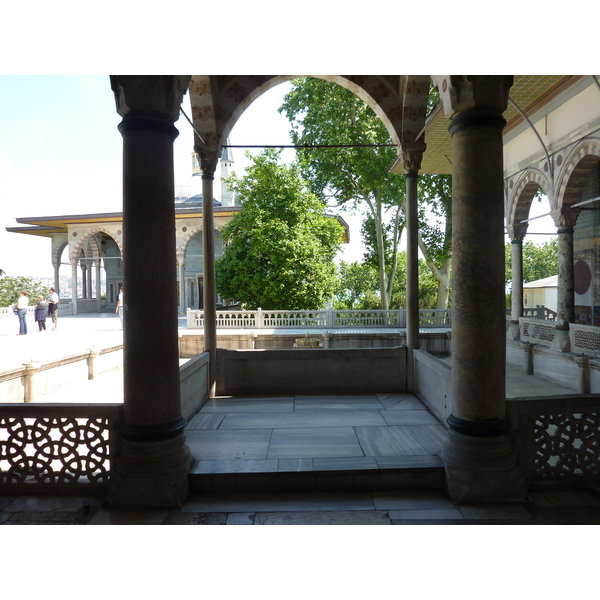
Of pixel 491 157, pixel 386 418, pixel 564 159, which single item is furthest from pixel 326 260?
pixel 491 157

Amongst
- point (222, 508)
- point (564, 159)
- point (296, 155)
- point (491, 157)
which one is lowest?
point (222, 508)

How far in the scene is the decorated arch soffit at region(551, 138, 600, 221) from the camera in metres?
9.53

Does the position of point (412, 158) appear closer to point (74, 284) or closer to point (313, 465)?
point (313, 465)

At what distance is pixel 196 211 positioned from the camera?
2336 cm

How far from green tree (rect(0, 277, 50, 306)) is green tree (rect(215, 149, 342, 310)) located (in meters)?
31.7

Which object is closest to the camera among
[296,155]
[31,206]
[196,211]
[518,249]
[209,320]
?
[209,320]

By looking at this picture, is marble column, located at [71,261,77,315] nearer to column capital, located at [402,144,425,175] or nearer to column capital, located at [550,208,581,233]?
column capital, located at [402,144,425,175]

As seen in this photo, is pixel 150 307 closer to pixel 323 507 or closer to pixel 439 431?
pixel 323 507

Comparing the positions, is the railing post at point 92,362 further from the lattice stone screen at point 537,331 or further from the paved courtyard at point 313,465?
the lattice stone screen at point 537,331

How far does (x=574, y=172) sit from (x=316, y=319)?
8631 mm

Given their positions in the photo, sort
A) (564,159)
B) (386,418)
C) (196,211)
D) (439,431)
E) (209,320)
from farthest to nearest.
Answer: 1. (196,211)
2. (564,159)
3. (209,320)
4. (386,418)
5. (439,431)

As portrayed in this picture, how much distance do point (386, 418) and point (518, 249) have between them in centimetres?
1009

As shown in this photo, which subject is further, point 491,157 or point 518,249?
point 518,249

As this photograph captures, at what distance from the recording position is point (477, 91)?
3.12m
